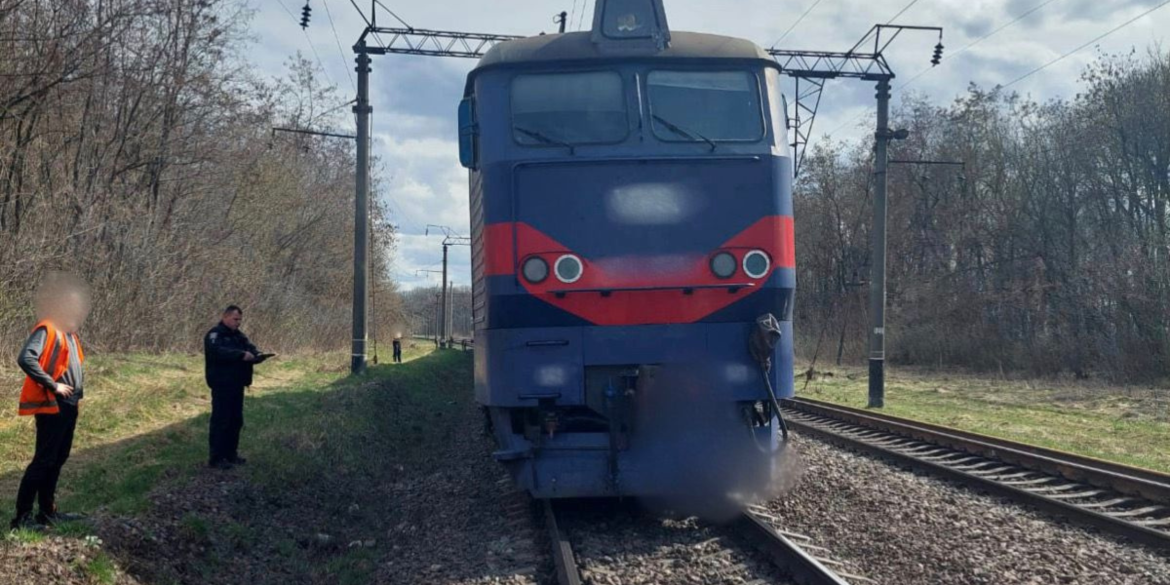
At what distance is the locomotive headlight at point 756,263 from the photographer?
23.6 feet

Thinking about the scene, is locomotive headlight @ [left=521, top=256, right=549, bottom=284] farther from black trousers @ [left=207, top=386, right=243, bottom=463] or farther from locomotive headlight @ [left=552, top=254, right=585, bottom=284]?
black trousers @ [left=207, top=386, right=243, bottom=463]

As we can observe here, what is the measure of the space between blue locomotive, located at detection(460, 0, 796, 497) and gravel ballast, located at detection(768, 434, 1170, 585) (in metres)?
0.88

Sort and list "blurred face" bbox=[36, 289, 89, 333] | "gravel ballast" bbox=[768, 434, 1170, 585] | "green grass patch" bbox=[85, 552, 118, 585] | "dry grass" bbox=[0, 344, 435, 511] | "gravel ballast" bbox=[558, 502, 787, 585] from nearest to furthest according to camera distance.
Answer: "green grass patch" bbox=[85, 552, 118, 585] → "gravel ballast" bbox=[558, 502, 787, 585] → "gravel ballast" bbox=[768, 434, 1170, 585] → "blurred face" bbox=[36, 289, 89, 333] → "dry grass" bbox=[0, 344, 435, 511]

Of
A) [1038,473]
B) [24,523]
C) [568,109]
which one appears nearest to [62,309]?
[24,523]

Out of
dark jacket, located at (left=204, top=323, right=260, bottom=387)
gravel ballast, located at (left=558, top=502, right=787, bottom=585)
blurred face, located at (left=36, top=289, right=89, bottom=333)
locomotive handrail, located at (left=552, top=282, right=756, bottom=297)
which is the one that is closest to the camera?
gravel ballast, located at (left=558, top=502, right=787, bottom=585)

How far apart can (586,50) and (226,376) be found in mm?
4521

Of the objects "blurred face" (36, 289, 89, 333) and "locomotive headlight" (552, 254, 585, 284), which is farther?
"locomotive headlight" (552, 254, 585, 284)

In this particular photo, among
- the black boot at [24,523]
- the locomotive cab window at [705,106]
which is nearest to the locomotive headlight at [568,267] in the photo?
the locomotive cab window at [705,106]

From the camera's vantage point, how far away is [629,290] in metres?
7.09

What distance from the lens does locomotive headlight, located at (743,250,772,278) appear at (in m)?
A: 7.20

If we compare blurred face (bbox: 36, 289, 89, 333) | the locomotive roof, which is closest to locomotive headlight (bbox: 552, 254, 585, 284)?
the locomotive roof

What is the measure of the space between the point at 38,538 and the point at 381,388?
12807mm

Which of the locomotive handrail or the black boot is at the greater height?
the locomotive handrail

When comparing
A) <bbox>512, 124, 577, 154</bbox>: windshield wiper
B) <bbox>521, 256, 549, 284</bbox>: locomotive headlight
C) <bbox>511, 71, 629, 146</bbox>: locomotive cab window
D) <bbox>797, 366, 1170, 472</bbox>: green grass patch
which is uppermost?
<bbox>511, 71, 629, 146</bbox>: locomotive cab window
